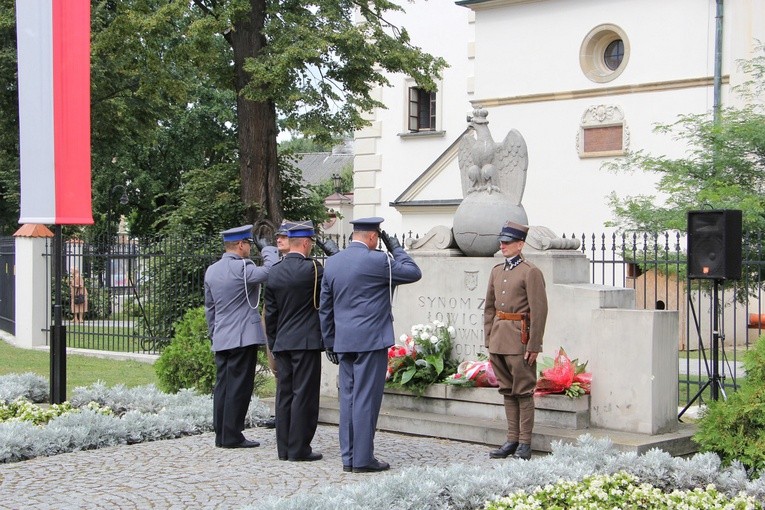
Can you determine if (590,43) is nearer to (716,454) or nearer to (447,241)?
(447,241)

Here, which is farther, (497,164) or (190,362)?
(190,362)

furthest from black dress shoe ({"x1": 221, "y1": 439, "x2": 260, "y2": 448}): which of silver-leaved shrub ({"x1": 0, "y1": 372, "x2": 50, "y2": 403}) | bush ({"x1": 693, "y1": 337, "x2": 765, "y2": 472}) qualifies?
bush ({"x1": 693, "y1": 337, "x2": 765, "y2": 472})

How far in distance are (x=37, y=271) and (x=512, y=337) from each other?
44.7 feet

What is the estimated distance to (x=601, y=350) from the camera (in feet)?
31.5

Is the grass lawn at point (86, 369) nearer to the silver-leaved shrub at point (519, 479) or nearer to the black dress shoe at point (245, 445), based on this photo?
the black dress shoe at point (245, 445)

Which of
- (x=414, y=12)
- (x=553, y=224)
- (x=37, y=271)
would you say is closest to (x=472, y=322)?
(x=37, y=271)

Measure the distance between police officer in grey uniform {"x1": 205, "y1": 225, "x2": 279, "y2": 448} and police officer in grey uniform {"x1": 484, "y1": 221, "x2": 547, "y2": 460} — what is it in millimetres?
2065

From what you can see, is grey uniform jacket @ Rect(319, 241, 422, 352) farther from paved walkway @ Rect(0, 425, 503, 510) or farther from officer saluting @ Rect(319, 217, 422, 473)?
paved walkway @ Rect(0, 425, 503, 510)

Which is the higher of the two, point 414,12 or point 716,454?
point 414,12

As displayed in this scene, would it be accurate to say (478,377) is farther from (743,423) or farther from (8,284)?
(8,284)

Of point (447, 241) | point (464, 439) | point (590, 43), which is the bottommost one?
point (464, 439)

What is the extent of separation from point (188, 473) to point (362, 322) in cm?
177

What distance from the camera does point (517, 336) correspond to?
8.72 meters

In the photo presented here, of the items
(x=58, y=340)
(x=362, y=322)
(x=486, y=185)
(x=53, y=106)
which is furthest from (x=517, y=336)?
(x=53, y=106)
